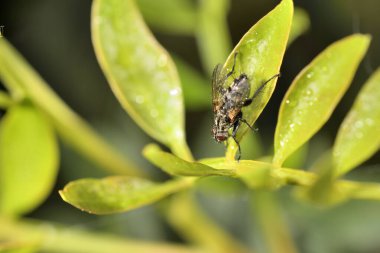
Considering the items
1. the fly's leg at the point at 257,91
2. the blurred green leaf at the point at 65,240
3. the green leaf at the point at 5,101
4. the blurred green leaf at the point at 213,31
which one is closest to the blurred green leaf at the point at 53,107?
the green leaf at the point at 5,101

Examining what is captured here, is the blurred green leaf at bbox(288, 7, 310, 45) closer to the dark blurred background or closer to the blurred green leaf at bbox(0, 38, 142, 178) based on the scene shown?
the dark blurred background

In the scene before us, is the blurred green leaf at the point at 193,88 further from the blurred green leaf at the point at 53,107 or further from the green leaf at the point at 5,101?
the green leaf at the point at 5,101

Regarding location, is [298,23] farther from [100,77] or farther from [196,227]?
[100,77]

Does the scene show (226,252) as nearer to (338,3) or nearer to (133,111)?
(133,111)

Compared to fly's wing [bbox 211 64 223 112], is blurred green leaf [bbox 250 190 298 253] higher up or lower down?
lower down

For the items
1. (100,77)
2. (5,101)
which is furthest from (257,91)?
(100,77)

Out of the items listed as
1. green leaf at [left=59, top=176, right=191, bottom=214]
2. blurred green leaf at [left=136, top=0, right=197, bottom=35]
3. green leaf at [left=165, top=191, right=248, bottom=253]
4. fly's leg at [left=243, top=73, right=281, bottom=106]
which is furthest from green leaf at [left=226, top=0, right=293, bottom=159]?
blurred green leaf at [left=136, top=0, right=197, bottom=35]

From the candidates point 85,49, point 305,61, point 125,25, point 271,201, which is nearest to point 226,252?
point 271,201
